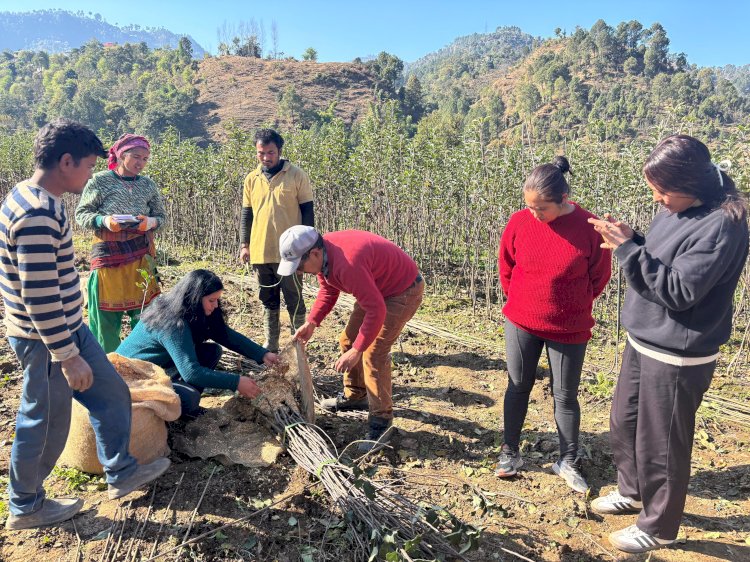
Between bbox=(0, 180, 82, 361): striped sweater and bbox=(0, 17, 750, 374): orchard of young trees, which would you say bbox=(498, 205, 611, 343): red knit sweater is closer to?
bbox=(0, 180, 82, 361): striped sweater

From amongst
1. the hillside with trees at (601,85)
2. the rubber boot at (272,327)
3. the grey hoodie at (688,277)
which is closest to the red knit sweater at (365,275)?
the grey hoodie at (688,277)

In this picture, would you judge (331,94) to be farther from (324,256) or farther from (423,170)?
(324,256)

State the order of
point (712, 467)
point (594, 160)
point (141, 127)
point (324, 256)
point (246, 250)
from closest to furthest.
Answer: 1. point (324, 256)
2. point (712, 467)
3. point (246, 250)
4. point (594, 160)
5. point (141, 127)

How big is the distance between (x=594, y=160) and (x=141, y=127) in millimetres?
50290

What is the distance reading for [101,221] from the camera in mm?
3133

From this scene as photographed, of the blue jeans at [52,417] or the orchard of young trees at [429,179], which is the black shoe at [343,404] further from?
the orchard of young trees at [429,179]

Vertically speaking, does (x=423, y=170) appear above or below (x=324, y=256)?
above

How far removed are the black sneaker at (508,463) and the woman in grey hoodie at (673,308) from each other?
24.1 inches

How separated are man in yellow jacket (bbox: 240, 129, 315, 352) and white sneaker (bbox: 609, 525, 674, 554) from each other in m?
2.53

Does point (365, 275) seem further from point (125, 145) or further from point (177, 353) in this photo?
point (125, 145)

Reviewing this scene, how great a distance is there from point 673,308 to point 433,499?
4.83ft

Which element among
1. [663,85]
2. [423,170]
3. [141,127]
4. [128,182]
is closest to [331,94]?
[141,127]

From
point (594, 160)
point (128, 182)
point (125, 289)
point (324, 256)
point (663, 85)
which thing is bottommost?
point (125, 289)

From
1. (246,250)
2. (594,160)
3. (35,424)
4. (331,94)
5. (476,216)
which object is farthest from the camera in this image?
(331,94)
